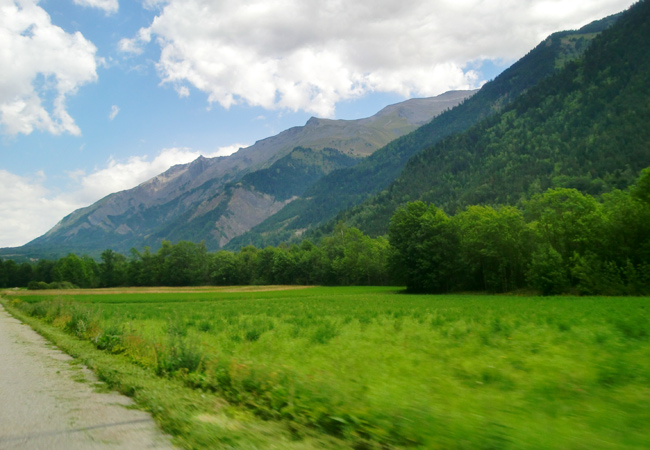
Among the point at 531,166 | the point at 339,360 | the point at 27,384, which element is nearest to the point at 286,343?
the point at 339,360

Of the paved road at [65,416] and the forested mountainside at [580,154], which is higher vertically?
the forested mountainside at [580,154]

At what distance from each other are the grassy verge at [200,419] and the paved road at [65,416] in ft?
0.86

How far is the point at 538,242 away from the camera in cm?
5600

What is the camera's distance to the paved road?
18.3 ft

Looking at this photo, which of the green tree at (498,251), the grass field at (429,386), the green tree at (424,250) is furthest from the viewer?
Answer: the green tree at (424,250)

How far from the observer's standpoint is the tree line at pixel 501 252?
4250 cm

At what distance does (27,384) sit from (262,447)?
8002 millimetres

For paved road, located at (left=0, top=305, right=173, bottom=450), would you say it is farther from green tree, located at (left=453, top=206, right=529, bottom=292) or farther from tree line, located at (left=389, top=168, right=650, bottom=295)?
green tree, located at (left=453, top=206, right=529, bottom=292)

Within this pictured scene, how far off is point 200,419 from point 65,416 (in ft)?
9.00

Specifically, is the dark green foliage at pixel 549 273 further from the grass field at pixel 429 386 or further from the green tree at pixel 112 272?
the green tree at pixel 112 272

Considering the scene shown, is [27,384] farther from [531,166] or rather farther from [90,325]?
[531,166]

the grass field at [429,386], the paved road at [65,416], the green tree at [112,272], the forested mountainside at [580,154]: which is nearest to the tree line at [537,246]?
the grass field at [429,386]

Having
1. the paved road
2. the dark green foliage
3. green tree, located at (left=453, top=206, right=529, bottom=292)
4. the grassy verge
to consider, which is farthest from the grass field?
green tree, located at (left=453, top=206, right=529, bottom=292)

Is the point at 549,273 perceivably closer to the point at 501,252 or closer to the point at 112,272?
the point at 501,252
